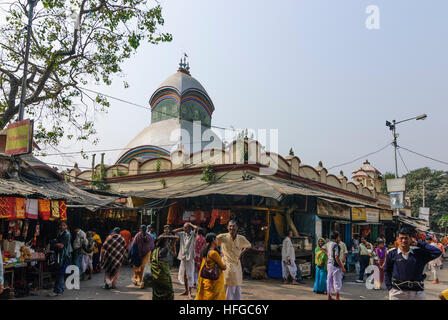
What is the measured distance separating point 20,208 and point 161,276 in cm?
459

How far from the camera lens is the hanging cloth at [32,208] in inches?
352

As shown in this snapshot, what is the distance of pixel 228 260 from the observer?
5.98 m

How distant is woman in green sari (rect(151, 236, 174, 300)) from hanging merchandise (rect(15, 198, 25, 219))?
167 inches

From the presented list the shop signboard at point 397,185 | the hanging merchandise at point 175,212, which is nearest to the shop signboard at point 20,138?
the hanging merchandise at point 175,212

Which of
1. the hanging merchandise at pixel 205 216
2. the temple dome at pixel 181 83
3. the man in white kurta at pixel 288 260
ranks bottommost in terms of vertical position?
the man in white kurta at pixel 288 260

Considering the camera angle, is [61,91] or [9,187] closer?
[9,187]

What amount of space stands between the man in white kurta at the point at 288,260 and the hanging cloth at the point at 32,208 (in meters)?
6.86

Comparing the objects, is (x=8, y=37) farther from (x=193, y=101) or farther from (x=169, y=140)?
(x=193, y=101)

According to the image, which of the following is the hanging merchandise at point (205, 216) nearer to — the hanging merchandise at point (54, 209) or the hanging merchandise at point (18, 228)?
the hanging merchandise at point (54, 209)

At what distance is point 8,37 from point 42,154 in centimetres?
417

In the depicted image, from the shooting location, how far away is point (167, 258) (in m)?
6.51

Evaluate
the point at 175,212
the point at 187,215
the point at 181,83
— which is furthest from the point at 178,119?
the point at 187,215

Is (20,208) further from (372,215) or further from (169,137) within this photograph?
(169,137)
